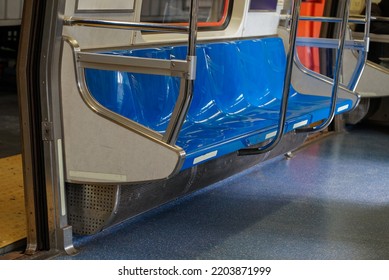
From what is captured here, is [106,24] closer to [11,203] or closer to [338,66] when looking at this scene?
[11,203]

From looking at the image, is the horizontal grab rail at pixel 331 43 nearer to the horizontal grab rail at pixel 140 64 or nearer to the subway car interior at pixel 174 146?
the subway car interior at pixel 174 146

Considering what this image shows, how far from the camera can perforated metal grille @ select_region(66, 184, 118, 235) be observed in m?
3.71

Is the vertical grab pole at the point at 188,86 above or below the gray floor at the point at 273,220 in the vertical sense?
above

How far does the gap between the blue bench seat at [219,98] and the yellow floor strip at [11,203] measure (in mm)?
798

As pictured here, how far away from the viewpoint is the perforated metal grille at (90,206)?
3711mm

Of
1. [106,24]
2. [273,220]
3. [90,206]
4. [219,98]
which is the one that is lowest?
[273,220]

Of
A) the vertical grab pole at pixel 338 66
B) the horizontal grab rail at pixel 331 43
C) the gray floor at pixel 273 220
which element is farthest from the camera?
the horizontal grab rail at pixel 331 43

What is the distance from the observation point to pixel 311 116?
496 centimetres

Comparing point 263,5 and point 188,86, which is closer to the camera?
point 188,86

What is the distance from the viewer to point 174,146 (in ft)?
11.2

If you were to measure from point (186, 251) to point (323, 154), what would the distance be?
9.30 ft

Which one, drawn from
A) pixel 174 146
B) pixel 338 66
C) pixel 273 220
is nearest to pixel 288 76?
pixel 338 66

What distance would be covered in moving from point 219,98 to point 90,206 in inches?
57.5

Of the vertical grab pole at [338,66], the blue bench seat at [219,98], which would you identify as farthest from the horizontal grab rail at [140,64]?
the vertical grab pole at [338,66]
